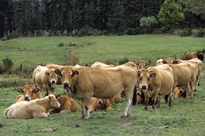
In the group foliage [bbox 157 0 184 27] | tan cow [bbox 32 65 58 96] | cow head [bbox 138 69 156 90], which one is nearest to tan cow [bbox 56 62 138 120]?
cow head [bbox 138 69 156 90]

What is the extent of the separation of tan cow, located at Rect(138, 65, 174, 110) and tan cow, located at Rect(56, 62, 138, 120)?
69 centimetres

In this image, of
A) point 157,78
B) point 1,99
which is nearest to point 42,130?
point 157,78

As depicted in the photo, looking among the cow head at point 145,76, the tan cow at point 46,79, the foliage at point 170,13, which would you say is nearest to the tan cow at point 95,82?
the cow head at point 145,76

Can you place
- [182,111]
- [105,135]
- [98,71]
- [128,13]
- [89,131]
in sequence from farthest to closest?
[128,13]
[182,111]
[98,71]
[89,131]
[105,135]

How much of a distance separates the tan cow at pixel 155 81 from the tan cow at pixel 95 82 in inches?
27.2

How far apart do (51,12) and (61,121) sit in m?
101

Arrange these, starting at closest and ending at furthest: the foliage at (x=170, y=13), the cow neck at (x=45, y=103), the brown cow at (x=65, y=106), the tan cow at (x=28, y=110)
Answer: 1. the tan cow at (x=28, y=110)
2. the cow neck at (x=45, y=103)
3. the brown cow at (x=65, y=106)
4. the foliage at (x=170, y=13)

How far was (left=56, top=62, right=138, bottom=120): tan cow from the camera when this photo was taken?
980cm

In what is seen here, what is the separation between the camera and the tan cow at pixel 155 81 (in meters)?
11.2

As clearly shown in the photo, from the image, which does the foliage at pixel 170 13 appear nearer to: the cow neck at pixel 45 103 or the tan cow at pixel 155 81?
the tan cow at pixel 155 81

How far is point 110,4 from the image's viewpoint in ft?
268

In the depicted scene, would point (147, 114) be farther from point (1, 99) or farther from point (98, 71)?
point (1, 99)

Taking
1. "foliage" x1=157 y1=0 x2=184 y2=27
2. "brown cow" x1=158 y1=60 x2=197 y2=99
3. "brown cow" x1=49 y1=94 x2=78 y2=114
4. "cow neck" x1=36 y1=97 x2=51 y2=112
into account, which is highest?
"foliage" x1=157 y1=0 x2=184 y2=27

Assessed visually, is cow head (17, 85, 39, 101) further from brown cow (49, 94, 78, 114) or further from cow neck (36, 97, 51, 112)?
cow neck (36, 97, 51, 112)
